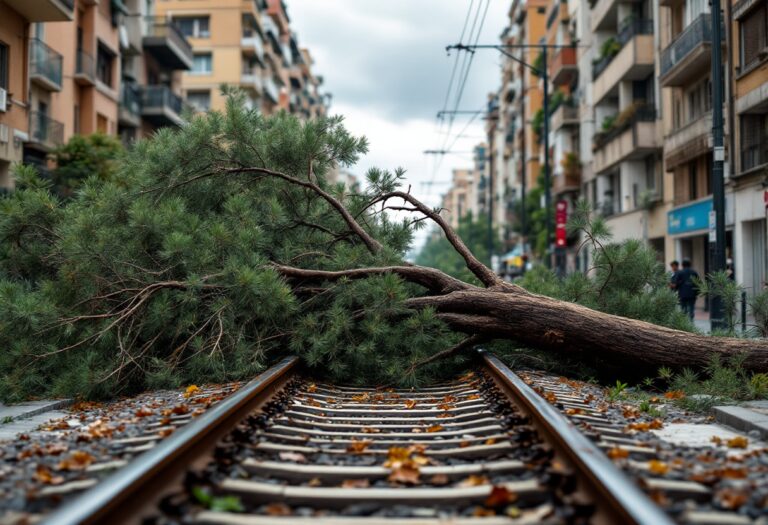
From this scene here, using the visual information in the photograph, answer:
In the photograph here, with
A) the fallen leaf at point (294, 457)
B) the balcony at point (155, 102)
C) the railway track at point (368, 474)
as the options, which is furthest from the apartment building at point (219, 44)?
the fallen leaf at point (294, 457)

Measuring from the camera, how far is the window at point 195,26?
5922 cm

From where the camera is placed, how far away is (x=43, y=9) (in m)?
25.0

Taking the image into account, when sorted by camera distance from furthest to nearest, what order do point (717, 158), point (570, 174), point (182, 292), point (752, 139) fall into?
point (570, 174) → point (752, 139) → point (717, 158) → point (182, 292)

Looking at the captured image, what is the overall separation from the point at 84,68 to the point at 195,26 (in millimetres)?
28438

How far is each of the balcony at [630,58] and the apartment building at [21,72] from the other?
2294 centimetres

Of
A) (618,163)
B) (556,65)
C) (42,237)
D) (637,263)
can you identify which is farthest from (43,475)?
(556,65)

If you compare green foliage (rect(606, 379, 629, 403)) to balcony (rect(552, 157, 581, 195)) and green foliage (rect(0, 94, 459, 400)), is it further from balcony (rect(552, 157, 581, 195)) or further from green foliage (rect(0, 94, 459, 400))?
balcony (rect(552, 157, 581, 195))

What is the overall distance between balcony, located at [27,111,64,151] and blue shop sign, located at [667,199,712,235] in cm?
2234

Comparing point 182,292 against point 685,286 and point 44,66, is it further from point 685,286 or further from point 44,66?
point 44,66

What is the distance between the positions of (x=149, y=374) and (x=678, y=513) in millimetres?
5888

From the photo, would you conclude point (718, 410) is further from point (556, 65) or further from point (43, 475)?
point (556, 65)

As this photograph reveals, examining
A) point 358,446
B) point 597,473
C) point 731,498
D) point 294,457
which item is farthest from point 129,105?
point 731,498

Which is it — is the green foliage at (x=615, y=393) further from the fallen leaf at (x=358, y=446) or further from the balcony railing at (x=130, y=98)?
the balcony railing at (x=130, y=98)

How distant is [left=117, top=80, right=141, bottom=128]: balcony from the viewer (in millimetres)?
38469
